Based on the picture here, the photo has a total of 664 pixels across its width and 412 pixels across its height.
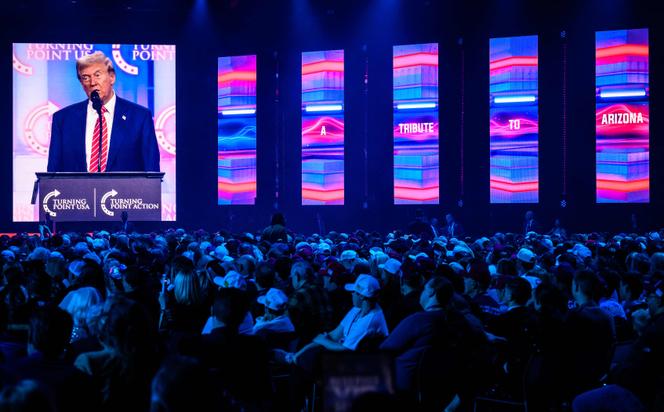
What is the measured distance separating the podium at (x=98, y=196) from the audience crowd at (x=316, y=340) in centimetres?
1081

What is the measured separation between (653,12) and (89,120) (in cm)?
1517

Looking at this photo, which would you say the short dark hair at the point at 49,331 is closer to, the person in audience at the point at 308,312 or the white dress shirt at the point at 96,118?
the person in audience at the point at 308,312

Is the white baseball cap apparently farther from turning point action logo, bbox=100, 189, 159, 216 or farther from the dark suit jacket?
the dark suit jacket

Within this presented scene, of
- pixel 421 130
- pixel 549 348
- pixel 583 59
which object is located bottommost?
pixel 549 348

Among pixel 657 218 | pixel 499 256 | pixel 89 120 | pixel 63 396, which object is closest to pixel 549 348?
pixel 63 396

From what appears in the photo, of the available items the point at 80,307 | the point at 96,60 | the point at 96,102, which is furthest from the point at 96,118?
the point at 80,307

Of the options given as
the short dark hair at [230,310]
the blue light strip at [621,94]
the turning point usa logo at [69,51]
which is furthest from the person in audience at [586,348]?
the turning point usa logo at [69,51]

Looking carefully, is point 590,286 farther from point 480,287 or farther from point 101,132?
point 101,132

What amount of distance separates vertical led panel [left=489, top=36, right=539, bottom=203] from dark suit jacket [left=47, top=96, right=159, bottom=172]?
9.30 meters

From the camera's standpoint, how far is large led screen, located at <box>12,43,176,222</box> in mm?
23031

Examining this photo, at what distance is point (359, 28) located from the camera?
24.5m

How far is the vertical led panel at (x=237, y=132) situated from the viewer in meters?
24.2

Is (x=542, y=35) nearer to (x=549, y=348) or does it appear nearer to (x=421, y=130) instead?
(x=421, y=130)

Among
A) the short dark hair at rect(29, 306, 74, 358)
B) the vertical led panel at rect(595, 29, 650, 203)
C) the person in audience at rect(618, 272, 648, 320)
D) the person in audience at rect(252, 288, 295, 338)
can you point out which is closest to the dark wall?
the vertical led panel at rect(595, 29, 650, 203)
